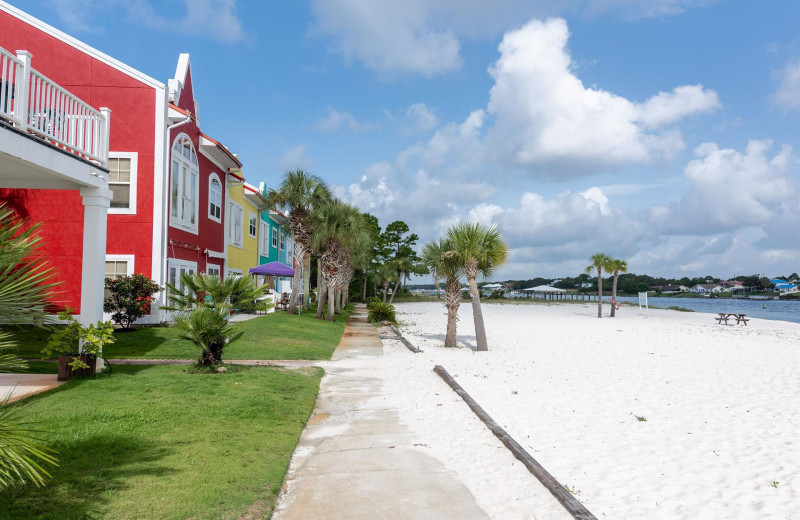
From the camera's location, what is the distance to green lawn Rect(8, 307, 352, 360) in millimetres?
12344

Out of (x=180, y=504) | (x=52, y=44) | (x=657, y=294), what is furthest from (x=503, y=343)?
(x=657, y=294)

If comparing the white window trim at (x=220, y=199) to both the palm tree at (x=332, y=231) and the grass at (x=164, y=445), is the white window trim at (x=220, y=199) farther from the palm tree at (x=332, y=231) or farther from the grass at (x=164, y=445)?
the grass at (x=164, y=445)

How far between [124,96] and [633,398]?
57.2 feet

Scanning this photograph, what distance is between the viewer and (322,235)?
24656mm

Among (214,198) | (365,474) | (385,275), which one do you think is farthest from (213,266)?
(385,275)

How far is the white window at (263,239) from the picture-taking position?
2997 cm

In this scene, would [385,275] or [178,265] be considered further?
[385,275]

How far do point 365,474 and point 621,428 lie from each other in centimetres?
421

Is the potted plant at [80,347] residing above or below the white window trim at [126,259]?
below

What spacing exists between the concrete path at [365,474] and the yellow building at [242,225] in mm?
16055

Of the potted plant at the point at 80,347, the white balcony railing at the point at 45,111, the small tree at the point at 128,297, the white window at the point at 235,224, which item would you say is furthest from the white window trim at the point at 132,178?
the potted plant at the point at 80,347

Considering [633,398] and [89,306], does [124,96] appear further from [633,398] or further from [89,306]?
[633,398]

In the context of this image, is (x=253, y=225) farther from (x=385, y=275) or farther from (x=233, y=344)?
(x=385, y=275)

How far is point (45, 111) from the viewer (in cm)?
856
